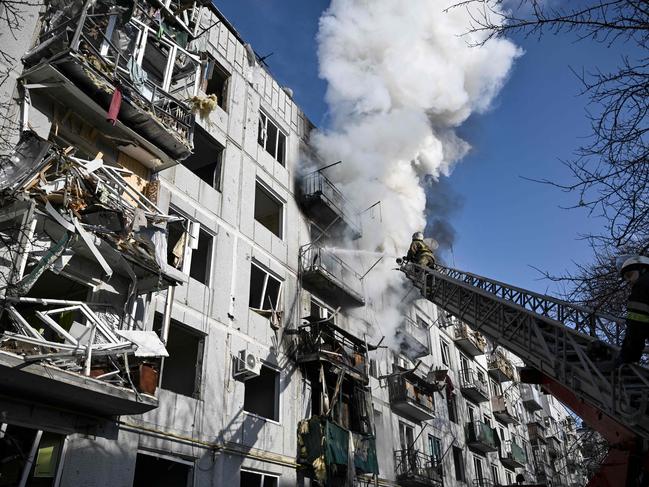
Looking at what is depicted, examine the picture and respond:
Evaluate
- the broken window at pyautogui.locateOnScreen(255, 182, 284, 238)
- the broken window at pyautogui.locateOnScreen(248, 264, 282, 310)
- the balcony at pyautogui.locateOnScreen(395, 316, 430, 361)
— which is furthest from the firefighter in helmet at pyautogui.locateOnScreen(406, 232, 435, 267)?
the balcony at pyautogui.locateOnScreen(395, 316, 430, 361)

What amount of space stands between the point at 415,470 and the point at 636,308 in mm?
15906

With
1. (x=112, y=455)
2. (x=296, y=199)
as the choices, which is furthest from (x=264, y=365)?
(x=296, y=199)

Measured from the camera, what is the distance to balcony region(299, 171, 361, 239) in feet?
64.8

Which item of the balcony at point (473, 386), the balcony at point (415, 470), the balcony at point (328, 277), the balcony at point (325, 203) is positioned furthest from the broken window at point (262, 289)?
the balcony at point (473, 386)

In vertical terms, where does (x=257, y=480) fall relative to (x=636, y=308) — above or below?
below

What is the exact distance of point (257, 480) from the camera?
1320 centimetres

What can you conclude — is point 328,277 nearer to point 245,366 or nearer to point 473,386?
point 245,366

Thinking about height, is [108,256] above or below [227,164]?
below

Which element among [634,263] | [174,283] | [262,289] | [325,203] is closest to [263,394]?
[262,289]

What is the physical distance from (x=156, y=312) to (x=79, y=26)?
6.06 meters

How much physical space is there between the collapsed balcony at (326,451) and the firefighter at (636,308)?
987 cm

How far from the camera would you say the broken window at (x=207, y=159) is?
15867 mm

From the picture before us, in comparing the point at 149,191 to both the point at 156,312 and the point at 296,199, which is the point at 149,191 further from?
the point at 296,199

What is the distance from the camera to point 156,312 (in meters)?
11.9
